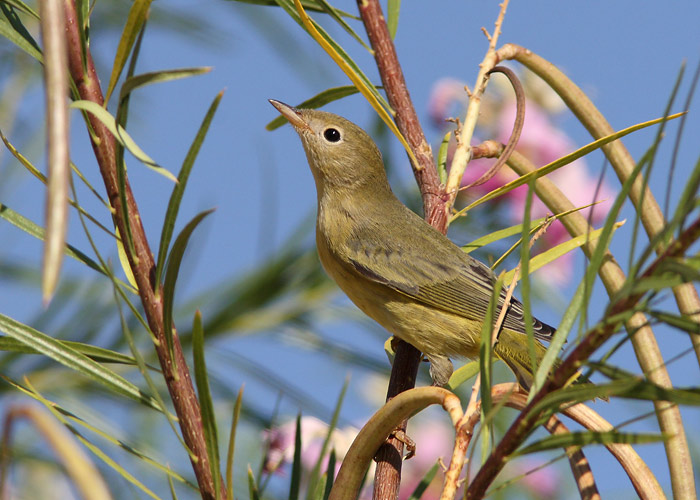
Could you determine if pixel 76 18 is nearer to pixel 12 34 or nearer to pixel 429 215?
pixel 12 34

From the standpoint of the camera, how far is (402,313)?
3.00 m

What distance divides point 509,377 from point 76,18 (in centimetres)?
204

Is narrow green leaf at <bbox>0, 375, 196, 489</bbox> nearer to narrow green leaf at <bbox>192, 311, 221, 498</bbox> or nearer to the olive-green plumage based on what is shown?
narrow green leaf at <bbox>192, 311, 221, 498</bbox>

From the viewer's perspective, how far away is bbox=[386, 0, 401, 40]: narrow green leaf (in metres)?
1.90

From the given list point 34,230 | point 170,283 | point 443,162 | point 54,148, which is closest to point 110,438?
point 170,283

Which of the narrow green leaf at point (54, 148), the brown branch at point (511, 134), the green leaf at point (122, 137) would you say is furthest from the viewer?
the brown branch at point (511, 134)

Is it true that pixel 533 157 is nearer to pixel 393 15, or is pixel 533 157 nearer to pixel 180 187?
pixel 393 15

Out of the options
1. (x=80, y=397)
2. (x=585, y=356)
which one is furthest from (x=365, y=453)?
(x=80, y=397)

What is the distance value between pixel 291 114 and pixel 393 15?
1.54 m

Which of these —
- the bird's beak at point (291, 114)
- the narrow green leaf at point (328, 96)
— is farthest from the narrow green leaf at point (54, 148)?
the bird's beak at point (291, 114)

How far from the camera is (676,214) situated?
2.29 feet

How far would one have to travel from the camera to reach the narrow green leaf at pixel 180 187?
96 centimetres

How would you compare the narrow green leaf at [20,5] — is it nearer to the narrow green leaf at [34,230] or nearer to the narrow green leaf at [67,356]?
the narrow green leaf at [34,230]

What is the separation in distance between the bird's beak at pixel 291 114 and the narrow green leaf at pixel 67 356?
217 cm
